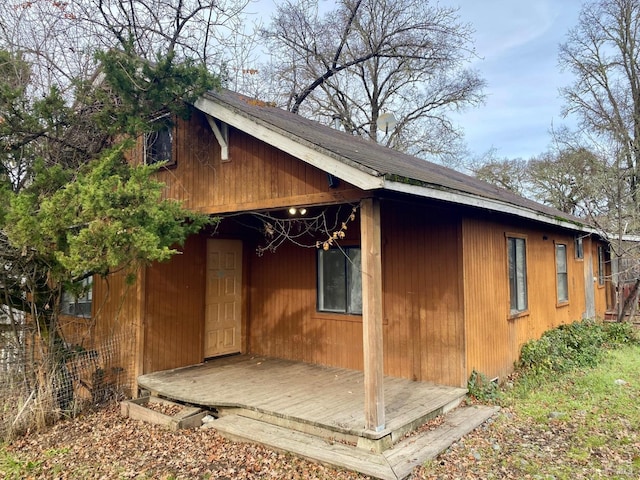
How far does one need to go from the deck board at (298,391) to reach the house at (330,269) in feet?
0.97

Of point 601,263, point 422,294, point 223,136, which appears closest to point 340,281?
point 422,294

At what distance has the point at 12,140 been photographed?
539cm

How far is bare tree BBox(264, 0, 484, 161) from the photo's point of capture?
1705 cm

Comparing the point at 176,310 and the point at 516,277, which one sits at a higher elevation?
the point at 516,277

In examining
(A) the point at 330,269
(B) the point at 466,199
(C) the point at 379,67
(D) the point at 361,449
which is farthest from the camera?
(C) the point at 379,67

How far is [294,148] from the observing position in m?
4.63

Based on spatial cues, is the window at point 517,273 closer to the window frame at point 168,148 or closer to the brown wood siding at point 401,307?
the brown wood siding at point 401,307

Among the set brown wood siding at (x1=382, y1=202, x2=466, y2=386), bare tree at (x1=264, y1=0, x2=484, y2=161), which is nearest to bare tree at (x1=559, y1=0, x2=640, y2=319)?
bare tree at (x1=264, y1=0, x2=484, y2=161)

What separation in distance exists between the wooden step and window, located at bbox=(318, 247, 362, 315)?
7.60 ft

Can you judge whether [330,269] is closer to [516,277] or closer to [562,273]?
[516,277]

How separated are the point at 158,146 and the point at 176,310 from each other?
2.65 m

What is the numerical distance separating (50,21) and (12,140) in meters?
2.68

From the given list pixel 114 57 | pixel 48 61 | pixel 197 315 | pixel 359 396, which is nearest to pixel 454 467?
pixel 359 396

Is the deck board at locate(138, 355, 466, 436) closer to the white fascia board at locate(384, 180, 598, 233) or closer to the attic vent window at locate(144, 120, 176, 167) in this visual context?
the white fascia board at locate(384, 180, 598, 233)
